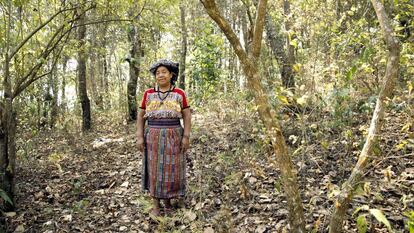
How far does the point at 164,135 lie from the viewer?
3863 mm

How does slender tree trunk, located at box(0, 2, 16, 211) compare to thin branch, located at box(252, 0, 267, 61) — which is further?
slender tree trunk, located at box(0, 2, 16, 211)

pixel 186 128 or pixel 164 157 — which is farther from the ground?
pixel 186 128

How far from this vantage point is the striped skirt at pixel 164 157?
387cm

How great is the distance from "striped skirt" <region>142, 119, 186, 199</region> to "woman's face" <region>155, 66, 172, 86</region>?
422mm

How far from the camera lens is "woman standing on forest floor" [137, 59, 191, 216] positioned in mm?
3840

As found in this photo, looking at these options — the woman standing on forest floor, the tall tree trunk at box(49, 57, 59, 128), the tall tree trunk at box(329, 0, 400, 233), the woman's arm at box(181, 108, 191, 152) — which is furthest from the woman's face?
the tall tree trunk at box(49, 57, 59, 128)

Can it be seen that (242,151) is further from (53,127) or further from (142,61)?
(53,127)

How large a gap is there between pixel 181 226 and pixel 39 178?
3.00 meters

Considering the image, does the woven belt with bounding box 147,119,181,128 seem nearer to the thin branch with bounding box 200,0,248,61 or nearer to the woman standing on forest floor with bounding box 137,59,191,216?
the woman standing on forest floor with bounding box 137,59,191,216

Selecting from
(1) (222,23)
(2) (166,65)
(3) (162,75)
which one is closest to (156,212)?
(3) (162,75)

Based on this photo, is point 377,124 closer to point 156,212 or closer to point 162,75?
point 162,75

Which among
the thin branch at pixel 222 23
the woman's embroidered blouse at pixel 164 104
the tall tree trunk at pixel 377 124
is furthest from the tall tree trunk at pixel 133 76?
the tall tree trunk at pixel 377 124

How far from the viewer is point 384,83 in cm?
216

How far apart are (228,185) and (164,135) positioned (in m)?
1.02
